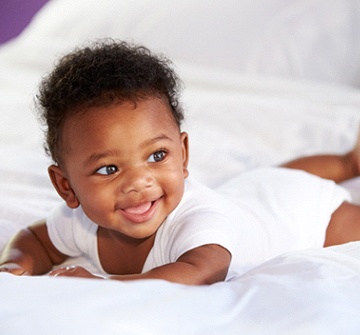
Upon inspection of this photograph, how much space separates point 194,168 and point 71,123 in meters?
0.60

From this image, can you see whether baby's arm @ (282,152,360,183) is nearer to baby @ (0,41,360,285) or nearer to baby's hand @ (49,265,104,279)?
baby @ (0,41,360,285)

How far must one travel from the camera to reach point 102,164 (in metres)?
1.02

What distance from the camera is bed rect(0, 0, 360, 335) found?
2.47 feet

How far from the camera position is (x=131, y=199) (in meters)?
1.03

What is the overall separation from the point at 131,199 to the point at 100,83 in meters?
0.16

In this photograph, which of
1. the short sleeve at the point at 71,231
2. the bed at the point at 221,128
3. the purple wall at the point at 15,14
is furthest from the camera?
the purple wall at the point at 15,14

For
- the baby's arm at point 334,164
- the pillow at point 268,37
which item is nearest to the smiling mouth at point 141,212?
the baby's arm at point 334,164

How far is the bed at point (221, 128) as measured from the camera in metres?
0.75

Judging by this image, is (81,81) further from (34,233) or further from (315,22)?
(315,22)

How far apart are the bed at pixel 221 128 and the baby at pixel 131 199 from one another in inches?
3.6

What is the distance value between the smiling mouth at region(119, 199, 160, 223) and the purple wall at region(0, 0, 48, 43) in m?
2.20

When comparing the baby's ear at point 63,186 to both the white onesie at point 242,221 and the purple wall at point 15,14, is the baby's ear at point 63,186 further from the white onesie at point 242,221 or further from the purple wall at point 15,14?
the purple wall at point 15,14

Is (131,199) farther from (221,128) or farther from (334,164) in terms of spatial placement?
(221,128)

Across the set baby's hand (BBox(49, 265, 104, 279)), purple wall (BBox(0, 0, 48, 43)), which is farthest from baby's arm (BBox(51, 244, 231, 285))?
purple wall (BBox(0, 0, 48, 43))
